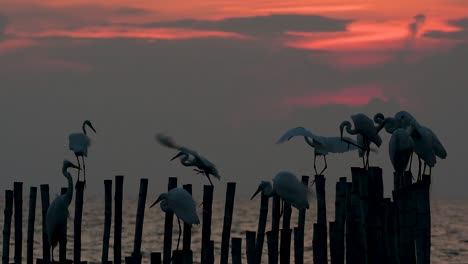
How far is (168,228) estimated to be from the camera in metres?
17.3

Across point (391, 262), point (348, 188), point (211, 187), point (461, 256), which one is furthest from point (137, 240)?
point (461, 256)

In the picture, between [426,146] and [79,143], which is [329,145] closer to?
[426,146]

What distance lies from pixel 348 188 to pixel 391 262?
2120mm

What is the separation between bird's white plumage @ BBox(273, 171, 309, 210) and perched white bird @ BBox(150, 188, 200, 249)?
133 centimetres

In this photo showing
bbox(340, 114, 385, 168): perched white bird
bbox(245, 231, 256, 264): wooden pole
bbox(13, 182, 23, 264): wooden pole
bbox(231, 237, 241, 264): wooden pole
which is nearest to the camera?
bbox(231, 237, 241, 264): wooden pole

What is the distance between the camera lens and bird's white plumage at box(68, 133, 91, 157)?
812 inches

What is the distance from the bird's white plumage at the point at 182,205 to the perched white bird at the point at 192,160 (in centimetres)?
193

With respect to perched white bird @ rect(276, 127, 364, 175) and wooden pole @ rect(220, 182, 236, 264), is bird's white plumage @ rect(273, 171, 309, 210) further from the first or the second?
perched white bird @ rect(276, 127, 364, 175)

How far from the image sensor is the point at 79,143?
2077 centimetres

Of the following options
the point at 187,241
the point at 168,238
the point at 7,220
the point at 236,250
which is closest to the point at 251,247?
the point at 236,250

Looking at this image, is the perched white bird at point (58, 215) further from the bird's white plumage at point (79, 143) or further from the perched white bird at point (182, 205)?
the bird's white plumage at point (79, 143)

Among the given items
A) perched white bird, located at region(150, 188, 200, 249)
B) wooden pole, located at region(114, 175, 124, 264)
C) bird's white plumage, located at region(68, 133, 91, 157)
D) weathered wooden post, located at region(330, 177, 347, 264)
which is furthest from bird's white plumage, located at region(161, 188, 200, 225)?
bird's white plumage, located at region(68, 133, 91, 157)

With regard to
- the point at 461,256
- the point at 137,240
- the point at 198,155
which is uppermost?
the point at 198,155

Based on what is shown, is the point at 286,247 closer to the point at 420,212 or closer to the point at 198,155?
the point at 420,212
